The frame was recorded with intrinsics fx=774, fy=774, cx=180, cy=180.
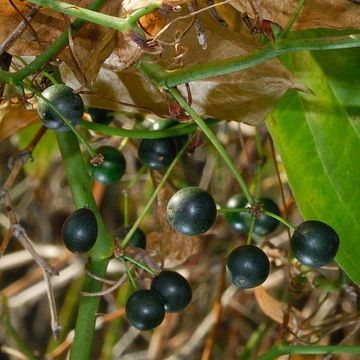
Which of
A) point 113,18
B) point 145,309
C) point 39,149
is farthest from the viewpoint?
point 39,149

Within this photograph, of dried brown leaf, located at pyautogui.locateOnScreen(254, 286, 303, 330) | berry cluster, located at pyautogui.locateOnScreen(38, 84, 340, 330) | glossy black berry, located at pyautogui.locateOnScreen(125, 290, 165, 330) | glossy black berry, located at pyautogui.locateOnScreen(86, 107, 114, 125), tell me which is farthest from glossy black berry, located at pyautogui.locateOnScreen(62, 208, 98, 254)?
dried brown leaf, located at pyautogui.locateOnScreen(254, 286, 303, 330)

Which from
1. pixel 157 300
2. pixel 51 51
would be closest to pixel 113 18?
pixel 51 51

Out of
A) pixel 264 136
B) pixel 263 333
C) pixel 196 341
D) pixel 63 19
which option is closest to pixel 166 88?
pixel 63 19

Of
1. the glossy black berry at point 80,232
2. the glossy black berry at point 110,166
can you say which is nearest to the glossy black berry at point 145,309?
the glossy black berry at point 80,232

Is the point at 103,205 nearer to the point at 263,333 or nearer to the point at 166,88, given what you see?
the point at 263,333

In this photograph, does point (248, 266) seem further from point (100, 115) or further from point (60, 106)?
point (100, 115)

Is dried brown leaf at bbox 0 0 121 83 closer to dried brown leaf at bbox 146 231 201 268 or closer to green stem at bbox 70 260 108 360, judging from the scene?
green stem at bbox 70 260 108 360
